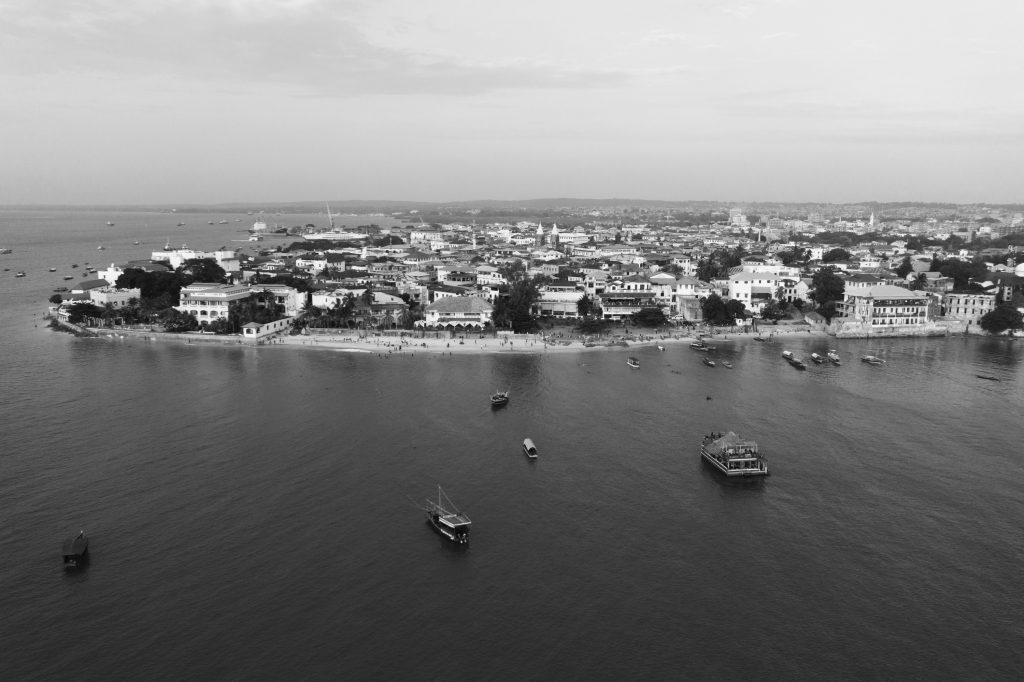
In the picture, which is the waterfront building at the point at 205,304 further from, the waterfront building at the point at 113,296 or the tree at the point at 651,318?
the tree at the point at 651,318

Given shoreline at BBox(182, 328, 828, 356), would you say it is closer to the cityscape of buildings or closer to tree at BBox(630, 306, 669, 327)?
the cityscape of buildings

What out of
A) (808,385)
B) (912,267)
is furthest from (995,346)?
(912,267)

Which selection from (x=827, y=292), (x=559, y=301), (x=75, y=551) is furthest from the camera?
(x=827, y=292)

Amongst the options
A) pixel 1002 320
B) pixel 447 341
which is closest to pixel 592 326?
pixel 447 341


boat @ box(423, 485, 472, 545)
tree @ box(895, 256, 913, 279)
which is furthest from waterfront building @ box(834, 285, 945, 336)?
boat @ box(423, 485, 472, 545)

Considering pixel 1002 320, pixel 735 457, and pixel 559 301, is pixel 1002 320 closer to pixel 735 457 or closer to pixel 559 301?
pixel 559 301

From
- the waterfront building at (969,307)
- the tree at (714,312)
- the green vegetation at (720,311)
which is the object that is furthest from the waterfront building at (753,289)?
the waterfront building at (969,307)
